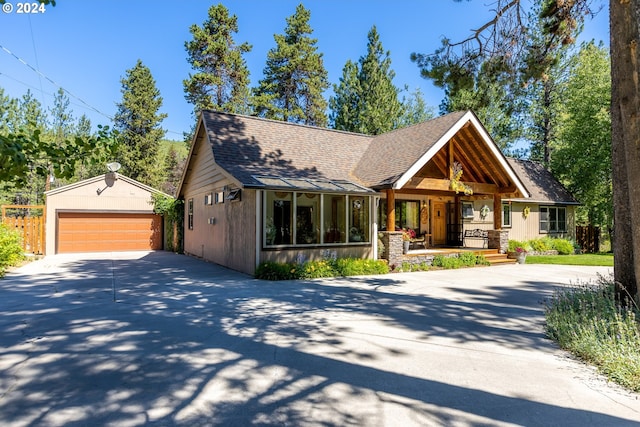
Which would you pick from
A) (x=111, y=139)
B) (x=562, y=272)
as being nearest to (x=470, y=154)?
(x=562, y=272)

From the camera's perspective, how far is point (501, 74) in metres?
8.84

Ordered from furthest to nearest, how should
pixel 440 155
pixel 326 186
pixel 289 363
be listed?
pixel 440 155 < pixel 326 186 < pixel 289 363

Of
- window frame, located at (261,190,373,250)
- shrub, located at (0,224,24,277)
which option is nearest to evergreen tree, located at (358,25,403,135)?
window frame, located at (261,190,373,250)

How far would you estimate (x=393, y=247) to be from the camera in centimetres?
1272

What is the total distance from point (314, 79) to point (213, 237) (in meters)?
19.5

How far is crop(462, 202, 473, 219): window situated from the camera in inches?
724

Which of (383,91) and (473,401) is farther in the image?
(383,91)

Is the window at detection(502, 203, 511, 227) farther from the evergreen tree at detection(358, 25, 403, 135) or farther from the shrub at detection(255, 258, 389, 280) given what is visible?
the evergreen tree at detection(358, 25, 403, 135)

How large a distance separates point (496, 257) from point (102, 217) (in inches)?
767

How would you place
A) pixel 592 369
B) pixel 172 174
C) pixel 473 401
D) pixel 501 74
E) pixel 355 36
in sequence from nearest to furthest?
pixel 473 401, pixel 592 369, pixel 501 74, pixel 355 36, pixel 172 174

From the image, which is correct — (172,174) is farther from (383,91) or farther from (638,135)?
(638,135)

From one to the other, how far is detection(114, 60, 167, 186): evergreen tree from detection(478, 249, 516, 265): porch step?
1105 inches

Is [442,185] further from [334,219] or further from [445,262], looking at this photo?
[334,219]

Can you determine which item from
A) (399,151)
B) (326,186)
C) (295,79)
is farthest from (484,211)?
(295,79)
